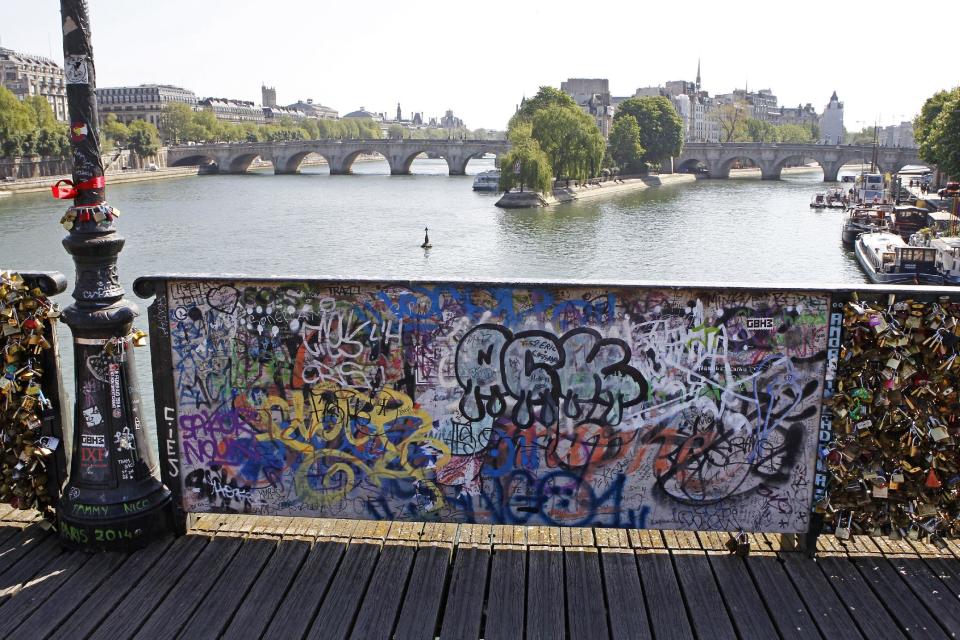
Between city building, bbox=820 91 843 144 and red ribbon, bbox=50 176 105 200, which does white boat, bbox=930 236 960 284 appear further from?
city building, bbox=820 91 843 144

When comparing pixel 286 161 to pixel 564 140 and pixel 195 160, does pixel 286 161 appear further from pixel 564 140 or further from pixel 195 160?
pixel 564 140

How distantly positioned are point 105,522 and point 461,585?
4.54 feet

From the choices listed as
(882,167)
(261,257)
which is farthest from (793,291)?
(882,167)

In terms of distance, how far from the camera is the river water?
88.2 ft

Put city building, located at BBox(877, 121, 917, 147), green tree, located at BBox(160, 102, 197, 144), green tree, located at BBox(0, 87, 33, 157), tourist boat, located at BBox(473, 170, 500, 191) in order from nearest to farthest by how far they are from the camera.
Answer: green tree, located at BBox(0, 87, 33, 157) → tourist boat, located at BBox(473, 170, 500, 191) → green tree, located at BBox(160, 102, 197, 144) → city building, located at BBox(877, 121, 917, 147)

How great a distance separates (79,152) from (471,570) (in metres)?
2.17

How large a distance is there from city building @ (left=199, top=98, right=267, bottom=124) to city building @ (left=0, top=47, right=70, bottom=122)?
25.7 m

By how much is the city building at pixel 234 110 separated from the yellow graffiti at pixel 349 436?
134310 millimetres

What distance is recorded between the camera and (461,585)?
3.25 meters

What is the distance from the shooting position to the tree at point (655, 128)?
73.1 meters

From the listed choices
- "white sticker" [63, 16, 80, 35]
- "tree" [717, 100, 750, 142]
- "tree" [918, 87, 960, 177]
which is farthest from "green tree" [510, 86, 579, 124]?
"tree" [717, 100, 750, 142]

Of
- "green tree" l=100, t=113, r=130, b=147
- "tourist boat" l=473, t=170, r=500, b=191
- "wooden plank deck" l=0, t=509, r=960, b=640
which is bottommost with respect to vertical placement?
"tourist boat" l=473, t=170, r=500, b=191

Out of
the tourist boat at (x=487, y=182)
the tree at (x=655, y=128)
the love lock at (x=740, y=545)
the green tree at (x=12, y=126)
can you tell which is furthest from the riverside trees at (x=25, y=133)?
the love lock at (x=740, y=545)

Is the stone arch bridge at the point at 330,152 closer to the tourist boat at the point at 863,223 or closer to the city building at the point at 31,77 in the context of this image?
the city building at the point at 31,77
